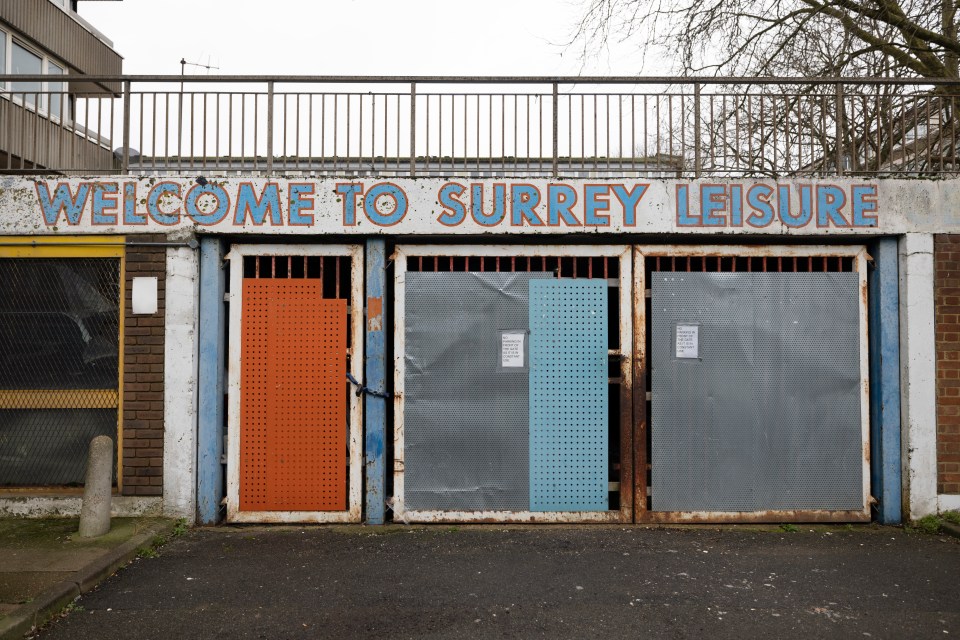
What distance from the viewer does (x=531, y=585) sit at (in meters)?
4.77

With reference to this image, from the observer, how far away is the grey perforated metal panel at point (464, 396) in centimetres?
622

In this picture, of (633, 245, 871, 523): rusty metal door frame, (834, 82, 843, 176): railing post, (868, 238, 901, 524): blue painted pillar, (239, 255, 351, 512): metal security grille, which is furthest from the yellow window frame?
(868, 238, 901, 524): blue painted pillar

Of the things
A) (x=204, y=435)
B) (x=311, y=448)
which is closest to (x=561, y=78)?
(x=311, y=448)

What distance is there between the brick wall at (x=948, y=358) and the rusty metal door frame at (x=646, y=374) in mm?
590

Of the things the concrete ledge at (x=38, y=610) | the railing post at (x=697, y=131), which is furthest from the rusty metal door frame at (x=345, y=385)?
the railing post at (x=697, y=131)

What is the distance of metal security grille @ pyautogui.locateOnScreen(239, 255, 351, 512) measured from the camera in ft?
20.4

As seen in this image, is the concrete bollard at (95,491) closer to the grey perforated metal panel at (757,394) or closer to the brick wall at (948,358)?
the grey perforated metal panel at (757,394)

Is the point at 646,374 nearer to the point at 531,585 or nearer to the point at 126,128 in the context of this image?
the point at 531,585

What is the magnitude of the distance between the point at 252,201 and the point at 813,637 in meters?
5.36

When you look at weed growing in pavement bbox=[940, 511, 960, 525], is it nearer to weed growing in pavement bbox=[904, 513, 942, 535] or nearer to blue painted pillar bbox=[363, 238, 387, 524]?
weed growing in pavement bbox=[904, 513, 942, 535]

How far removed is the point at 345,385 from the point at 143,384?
1.80 m

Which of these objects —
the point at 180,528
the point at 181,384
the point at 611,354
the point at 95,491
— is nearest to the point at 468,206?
the point at 611,354

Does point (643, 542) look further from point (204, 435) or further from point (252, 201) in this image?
point (252, 201)

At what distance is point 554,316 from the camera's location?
6.28 m
